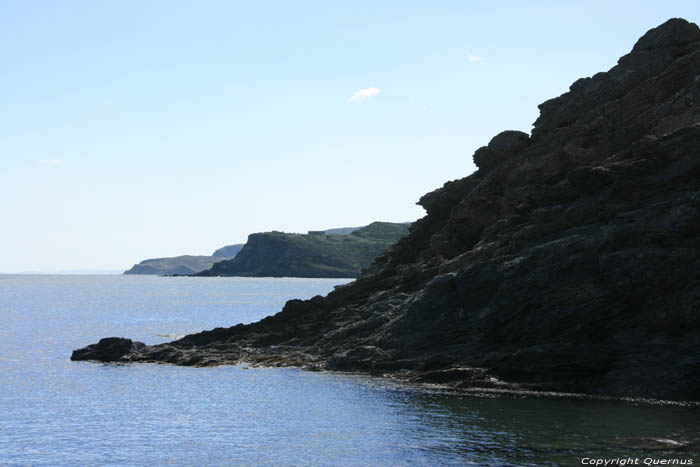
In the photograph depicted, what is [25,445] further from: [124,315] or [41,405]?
[124,315]

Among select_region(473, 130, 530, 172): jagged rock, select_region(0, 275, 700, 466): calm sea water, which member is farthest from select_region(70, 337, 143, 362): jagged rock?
select_region(473, 130, 530, 172): jagged rock

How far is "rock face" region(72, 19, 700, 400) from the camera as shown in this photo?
57794 mm

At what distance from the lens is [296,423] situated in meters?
51.1

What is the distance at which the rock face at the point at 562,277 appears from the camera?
190ft

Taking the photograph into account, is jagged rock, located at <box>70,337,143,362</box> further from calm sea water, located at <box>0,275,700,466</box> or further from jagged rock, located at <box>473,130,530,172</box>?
jagged rock, located at <box>473,130,530,172</box>

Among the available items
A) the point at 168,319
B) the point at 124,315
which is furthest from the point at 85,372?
the point at 124,315

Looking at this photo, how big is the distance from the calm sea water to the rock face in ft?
14.7

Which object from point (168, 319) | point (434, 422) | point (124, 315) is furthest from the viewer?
point (124, 315)

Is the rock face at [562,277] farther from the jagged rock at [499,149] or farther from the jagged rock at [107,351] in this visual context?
the jagged rock at [107,351]

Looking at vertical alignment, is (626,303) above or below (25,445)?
above

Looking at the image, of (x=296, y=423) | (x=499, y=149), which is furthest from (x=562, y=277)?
(x=499, y=149)

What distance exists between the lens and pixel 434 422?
162 ft

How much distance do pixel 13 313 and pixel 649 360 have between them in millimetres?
157422

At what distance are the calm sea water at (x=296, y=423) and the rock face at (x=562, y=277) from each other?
14.7ft
